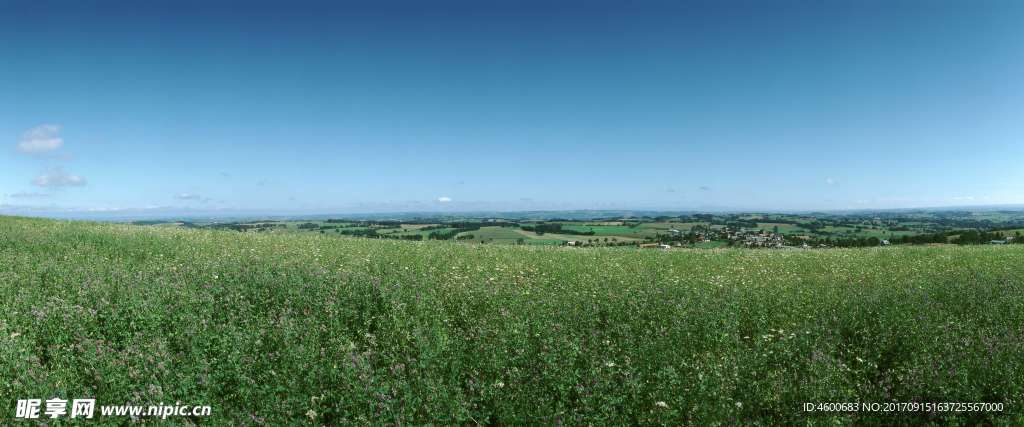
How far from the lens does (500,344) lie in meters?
6.51

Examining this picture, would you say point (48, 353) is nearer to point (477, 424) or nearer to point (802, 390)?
point (477, 424)

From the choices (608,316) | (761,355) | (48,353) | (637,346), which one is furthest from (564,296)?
(48,353)

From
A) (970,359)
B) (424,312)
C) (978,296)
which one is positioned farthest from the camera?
(978,296)

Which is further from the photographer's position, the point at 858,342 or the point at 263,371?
the point at 858,342

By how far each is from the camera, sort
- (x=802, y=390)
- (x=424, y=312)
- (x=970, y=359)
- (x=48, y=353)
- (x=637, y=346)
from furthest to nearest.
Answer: (x=424, y=312) < (x=637, y=346) < (x=48, y=353) < (x=970, y=359) < (x=802, y=390)

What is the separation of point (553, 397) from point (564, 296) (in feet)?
14.1

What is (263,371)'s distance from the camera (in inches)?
232

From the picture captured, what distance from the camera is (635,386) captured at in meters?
5.33

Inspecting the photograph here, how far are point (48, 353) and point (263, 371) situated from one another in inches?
127

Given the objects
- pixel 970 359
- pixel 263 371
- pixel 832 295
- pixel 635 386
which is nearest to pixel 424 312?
pixel 263 371

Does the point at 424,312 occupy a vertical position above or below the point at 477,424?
above

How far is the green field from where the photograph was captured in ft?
16.9

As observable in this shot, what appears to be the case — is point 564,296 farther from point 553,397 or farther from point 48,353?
point 48,353

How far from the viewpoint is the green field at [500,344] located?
203 inches
